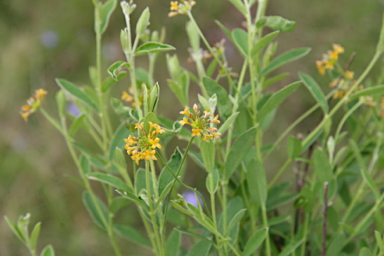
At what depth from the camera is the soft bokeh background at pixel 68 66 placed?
6.17ft

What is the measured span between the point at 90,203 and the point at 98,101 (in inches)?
7.3

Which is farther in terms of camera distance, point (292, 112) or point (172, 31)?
point (172, 31)

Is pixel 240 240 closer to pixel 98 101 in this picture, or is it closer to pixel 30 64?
pixel 98 101

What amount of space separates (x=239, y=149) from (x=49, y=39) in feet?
6.54

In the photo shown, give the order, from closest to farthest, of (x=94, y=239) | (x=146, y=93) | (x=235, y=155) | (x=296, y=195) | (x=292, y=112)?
(x=146, y=93), (x=235, y=155), (x=296, y=195), (x=94, y=239), (x=292, y=112)

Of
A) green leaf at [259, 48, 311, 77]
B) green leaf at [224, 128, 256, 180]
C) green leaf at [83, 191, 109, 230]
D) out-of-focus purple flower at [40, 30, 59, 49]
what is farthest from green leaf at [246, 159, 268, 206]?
out-of-focus purple flower at [40, 30, 59, 49]

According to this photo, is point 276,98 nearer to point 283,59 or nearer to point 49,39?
point 283,59

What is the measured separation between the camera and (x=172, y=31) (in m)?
2.21

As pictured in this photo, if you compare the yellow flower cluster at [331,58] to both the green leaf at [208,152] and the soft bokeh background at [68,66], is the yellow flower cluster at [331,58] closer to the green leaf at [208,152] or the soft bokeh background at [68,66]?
the green leaf at [208,152]

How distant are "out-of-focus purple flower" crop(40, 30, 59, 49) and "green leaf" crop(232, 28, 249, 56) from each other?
187 centimetres

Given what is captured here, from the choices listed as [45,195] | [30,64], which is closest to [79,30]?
[30,64]

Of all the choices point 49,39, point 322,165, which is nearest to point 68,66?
point 49,39

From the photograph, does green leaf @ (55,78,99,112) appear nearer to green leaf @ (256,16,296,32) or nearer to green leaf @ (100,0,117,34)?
green leaf @ (100,0,117,34)

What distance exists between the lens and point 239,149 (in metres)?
0.59
